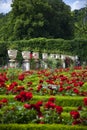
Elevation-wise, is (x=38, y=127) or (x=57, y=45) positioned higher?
(x=57, y=45)

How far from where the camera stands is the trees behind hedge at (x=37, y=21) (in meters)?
55.7

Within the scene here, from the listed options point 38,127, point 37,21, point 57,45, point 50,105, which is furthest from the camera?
point 37,21

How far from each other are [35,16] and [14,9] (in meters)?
3.31

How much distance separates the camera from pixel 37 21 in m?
56.0

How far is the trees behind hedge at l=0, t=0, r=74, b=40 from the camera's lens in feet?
183

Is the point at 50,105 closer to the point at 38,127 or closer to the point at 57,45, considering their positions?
the point at 38,127

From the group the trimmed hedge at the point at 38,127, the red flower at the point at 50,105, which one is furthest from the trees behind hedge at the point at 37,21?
the trimmed hedge at the point at 38,127

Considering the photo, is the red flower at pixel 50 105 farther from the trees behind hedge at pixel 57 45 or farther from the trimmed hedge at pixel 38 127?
the trees behind hedge at pixel 57 45

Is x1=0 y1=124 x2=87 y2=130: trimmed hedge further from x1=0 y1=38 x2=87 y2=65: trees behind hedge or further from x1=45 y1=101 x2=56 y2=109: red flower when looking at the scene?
x1=0 y1=38 x2=87 y2=65: trees behind hedge

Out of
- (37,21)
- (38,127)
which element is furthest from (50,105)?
(37,21)

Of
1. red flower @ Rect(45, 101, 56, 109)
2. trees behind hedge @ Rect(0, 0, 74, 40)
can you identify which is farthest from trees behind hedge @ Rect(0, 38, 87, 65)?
red flower @ Rect(45, 101, 56, 109)

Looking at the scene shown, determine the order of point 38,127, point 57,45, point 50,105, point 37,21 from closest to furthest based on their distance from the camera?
point 38,127, point 50,105, point 57,45, point 37,21

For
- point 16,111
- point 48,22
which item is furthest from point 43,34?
point 16,111

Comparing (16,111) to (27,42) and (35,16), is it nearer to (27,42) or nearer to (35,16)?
(27,42)
